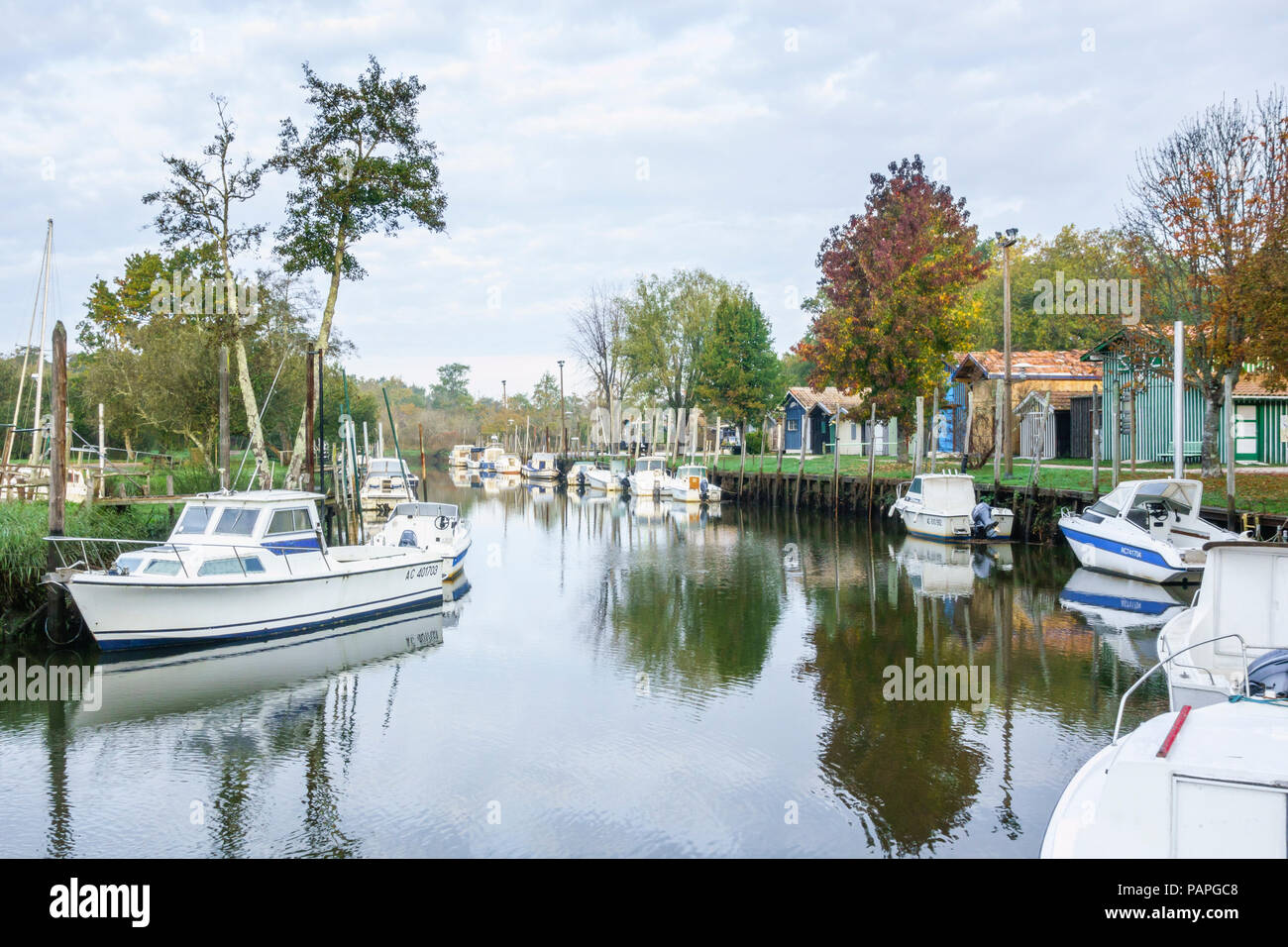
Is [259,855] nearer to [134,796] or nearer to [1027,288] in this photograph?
[134,796]

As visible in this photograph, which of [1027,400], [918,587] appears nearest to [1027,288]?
[1027,400]

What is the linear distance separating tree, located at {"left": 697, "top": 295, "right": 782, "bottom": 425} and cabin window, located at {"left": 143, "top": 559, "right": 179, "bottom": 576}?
4184 cm

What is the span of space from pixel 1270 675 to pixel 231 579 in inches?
492

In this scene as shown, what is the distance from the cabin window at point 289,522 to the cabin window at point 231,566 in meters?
0.69

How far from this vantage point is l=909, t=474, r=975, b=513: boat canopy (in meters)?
25.9

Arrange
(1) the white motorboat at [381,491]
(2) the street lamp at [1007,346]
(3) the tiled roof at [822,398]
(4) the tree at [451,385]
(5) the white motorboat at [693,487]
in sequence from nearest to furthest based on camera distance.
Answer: (2) the street lamp at [1007,346] → (1) the white motorboat at [381,491] → (5) the white motorboat at [693,487] → (3) the tiled roof at [822,398] → (4) the tree at [451,385]

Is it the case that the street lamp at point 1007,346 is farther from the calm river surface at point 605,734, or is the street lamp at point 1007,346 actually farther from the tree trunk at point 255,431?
the tree trunk at point 255,431

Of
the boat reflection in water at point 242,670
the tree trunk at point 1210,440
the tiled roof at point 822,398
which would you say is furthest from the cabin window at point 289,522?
the tiled roof at point 822,398

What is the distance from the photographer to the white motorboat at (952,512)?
25578 millimetres

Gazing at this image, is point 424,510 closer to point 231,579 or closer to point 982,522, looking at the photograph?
point 231,579

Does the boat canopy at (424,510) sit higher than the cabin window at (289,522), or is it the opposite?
the cabin window at (289,522)

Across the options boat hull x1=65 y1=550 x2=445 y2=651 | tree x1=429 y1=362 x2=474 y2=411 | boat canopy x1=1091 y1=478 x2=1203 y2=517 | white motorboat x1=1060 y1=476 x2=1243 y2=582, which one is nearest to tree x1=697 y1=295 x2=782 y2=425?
white motorboat x1=1060 y1=476 x2=1243 y2=582

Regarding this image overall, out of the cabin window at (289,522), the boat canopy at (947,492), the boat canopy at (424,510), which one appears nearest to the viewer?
the cabin window at (289,522)

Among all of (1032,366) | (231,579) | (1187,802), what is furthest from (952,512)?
(1187,802)
